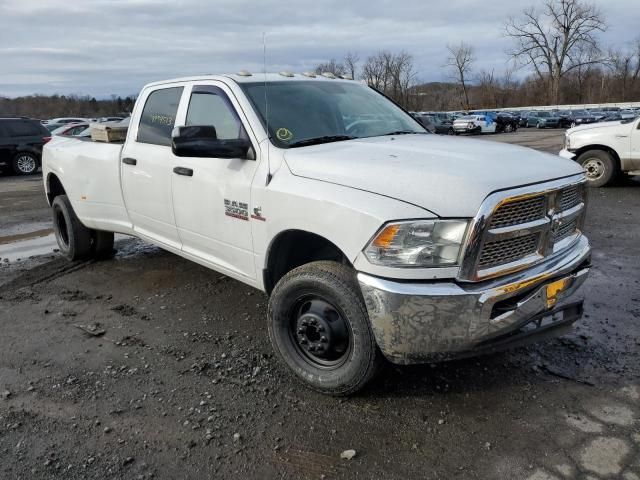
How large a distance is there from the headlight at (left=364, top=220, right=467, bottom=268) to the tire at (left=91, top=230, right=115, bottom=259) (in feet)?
14.5

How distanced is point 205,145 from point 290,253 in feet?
2.87

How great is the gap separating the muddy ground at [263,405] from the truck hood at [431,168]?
122cm

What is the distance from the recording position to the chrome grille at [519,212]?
271 centimetres

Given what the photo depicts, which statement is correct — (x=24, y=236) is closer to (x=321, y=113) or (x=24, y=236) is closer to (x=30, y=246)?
(x=30, y=246)

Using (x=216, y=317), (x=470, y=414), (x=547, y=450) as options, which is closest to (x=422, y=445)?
(x=470, y=414)

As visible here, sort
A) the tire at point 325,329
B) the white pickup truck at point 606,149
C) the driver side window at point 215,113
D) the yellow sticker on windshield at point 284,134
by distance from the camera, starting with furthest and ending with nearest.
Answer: the white pickup truck at point 606,149 < the driver side window at point 215,113 < the yellow sticker on windshield at point 284,134 < the tire at point 325,329

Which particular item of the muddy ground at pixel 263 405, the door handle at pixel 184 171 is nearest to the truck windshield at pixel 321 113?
the door handle at pixel 184 171

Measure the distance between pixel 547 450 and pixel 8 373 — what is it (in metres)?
3.38

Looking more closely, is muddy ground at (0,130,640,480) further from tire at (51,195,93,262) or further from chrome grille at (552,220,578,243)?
tire at (51,195,93,262)

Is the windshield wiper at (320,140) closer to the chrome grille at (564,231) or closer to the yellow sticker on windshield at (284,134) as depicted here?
the yellow sticker on windshield at (284,134)

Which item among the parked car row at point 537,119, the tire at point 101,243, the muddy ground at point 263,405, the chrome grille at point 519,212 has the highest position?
the parked car row at point 537,119

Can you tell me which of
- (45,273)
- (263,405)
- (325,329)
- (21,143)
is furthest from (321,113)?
(21,143)

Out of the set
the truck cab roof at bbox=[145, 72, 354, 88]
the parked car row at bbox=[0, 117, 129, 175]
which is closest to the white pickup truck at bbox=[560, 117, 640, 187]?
the truck cab roof at bbox=[145, 72, 354, 88]

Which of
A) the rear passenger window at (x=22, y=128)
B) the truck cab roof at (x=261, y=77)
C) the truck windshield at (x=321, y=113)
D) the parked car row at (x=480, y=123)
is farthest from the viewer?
the parked car row at (x=480, y=123)
